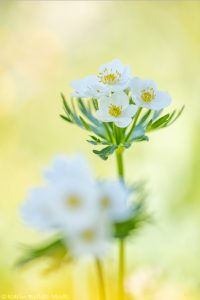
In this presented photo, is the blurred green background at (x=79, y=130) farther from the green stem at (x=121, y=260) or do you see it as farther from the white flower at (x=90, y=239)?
the white flower at (x=90, y=239)

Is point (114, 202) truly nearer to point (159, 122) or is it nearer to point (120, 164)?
point (120, 164)

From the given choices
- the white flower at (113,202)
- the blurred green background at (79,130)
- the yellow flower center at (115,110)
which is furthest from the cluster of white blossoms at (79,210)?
the blurred green background at (79,130)

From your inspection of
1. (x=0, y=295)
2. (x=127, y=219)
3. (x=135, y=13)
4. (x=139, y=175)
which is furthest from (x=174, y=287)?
(x=135, y=13)

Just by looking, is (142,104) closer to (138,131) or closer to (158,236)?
(138,131)

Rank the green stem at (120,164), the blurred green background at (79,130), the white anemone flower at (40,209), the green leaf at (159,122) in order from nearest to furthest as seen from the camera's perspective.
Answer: the white anemone flower at (40,209) → the green stem at (120,164) → the green leaf at (159,122) → the blurred green background at (79,130)

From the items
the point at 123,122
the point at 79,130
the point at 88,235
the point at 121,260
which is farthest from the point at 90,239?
the point at 79,130
